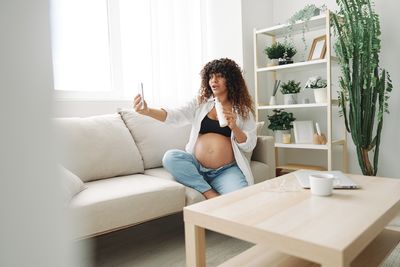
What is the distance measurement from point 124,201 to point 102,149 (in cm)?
47

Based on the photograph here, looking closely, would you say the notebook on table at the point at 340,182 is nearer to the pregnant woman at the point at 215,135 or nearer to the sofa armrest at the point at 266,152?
the pregnant woman at the point at 215,135

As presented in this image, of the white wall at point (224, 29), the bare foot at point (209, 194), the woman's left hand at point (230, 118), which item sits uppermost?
the white wall at point (224, 29)

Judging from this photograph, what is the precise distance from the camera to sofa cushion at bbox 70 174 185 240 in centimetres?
124

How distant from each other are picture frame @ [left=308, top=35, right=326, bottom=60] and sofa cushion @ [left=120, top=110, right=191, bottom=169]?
1.32 metres

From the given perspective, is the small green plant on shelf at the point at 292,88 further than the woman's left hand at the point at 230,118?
Yes

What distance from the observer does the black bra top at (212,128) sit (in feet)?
5.98

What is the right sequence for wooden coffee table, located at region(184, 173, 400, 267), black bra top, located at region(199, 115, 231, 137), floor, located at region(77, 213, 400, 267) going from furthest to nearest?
black bra top, located at region(199, 115, 231, 137) < floor, located at region(77, 213, 400, 267) < wooden coffee table, located at region(184, 173, 400, 267)

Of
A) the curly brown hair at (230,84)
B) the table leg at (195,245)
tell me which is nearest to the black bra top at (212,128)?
the curly brown hair at (230,84)

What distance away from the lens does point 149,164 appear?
1907 mm

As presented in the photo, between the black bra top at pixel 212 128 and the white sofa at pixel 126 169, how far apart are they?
0.83 feet

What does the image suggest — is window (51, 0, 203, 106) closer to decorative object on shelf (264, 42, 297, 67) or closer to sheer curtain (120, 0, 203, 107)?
sheer curtain (120, 0, 203, 107)

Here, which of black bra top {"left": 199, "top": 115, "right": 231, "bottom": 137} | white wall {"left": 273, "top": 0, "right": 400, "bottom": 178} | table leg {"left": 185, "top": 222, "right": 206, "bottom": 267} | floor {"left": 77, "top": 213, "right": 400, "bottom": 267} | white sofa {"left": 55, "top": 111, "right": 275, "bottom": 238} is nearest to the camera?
table leg {"left": 185, "top": 222, "right": 206, "bottom": 267}

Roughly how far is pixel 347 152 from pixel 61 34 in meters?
2.66

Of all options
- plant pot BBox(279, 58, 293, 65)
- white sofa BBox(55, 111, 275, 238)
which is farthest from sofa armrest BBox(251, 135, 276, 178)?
plant pot BBox(279, 58, 293, 65)
